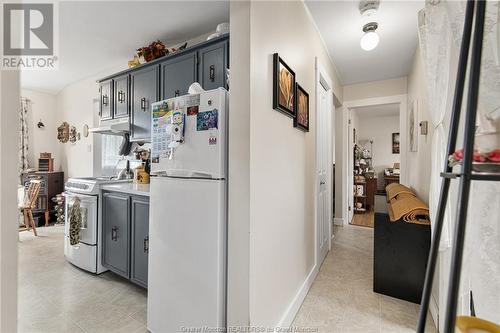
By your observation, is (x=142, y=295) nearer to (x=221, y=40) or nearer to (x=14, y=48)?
(x=14, y=48)

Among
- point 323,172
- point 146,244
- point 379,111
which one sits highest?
point 379,111

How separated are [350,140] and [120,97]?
3829mm

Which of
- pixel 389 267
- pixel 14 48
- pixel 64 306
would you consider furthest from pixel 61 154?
pixel 389 267

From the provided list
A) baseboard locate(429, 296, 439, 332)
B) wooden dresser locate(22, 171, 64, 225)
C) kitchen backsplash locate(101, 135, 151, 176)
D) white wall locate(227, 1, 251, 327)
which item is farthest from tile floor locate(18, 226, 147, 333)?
baseboard locate(429, 296, 439, 332)

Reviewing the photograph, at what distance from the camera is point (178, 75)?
2.32 m

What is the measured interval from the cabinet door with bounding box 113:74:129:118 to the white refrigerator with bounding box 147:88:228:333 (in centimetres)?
151

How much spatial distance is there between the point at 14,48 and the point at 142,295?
2.16 metres

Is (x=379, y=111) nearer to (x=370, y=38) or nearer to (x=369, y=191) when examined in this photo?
(x=369, y=191)

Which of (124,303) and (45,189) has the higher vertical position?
(45,189)

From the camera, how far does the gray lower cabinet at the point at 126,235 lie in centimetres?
208

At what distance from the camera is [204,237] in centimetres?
138

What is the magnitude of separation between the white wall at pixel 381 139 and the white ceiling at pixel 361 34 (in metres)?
3.53

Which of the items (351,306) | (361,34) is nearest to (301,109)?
(361,34)

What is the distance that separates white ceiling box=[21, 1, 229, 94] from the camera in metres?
2.15
